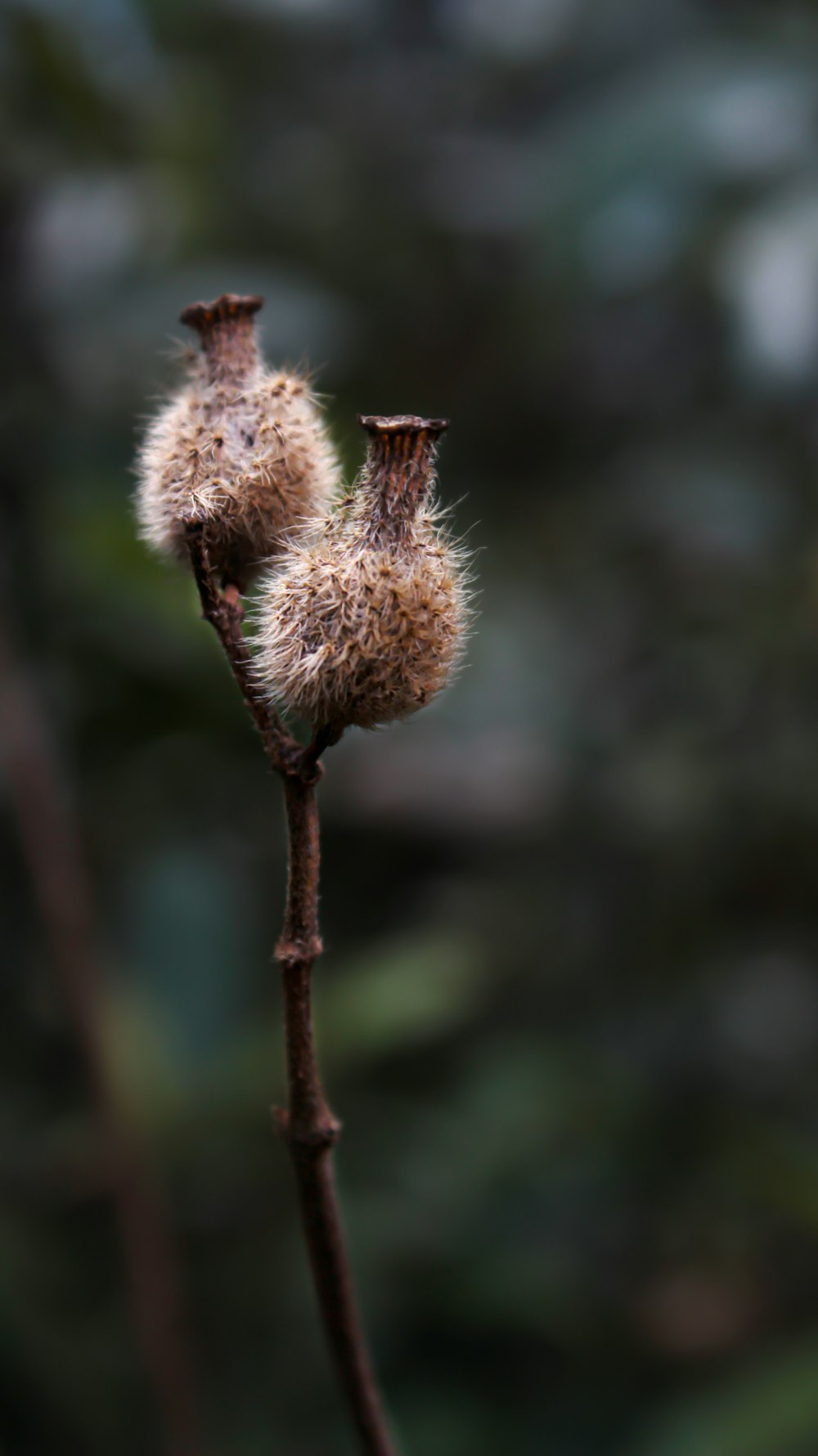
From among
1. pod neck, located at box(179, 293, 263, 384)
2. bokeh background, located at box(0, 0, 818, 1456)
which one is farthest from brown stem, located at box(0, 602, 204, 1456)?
pod neck, located at box(179, 293, 263, 384)

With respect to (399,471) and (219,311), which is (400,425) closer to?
(399,471)

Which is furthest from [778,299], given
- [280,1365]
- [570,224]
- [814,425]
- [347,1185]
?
[280,1365]

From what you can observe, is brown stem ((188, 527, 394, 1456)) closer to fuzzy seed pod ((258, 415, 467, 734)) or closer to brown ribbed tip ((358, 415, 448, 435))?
fuzzy seed pod ((258, 415, 467, 734))

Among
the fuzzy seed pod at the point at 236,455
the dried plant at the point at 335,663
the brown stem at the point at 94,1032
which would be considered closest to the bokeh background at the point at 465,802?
the brown stem at the point at 94,1032

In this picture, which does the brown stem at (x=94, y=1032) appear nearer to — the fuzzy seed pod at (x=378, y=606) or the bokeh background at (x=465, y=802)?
the bokeh background at (x=465, y=802)

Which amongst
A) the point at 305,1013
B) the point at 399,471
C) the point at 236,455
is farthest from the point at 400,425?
the point at 305,1013
